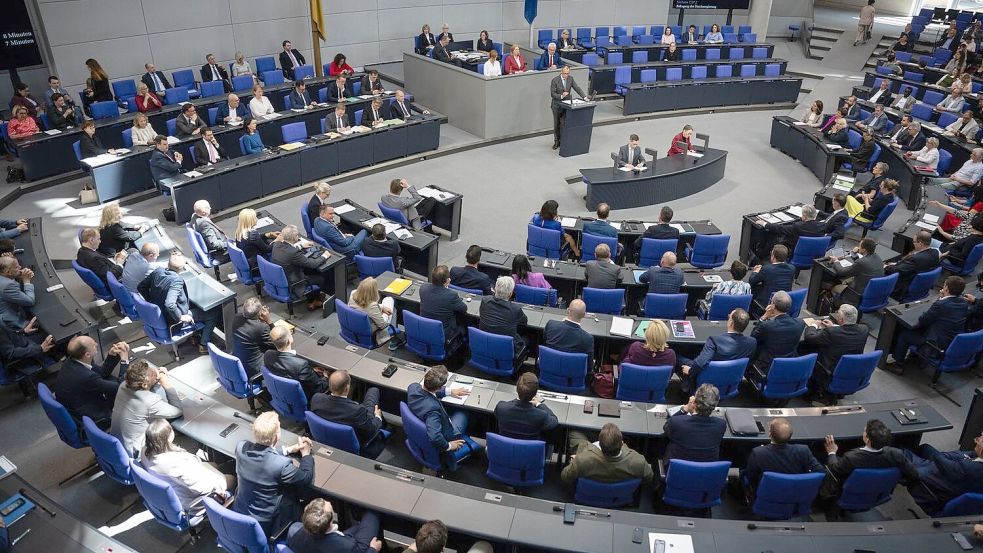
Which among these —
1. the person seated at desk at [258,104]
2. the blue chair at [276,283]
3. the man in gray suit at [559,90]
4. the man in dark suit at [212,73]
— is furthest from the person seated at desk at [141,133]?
the man in gray suit at [559,90]

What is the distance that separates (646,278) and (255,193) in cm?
731

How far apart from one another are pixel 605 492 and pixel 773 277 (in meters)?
4.40

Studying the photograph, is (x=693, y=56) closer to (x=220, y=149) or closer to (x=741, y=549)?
→ (x=220, y=149)

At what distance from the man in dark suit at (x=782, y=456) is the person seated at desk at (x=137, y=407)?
493cm

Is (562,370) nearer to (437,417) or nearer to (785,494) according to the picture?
(437,417)

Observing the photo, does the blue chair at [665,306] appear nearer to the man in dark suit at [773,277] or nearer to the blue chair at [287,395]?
the man in dark suit at [773,277]

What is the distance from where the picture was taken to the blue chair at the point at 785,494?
5379 millimetres

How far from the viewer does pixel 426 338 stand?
7488mm

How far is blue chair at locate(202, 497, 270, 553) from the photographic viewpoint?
4719 mm

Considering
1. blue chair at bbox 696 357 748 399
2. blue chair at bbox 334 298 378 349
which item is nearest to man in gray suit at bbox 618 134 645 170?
blue chair at bbox 696 357 748 399

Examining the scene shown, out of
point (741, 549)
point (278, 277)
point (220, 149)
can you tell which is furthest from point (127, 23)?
point (741, 549)

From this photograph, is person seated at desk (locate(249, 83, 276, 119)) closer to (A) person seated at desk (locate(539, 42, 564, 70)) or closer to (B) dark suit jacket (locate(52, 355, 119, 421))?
(A) person seated at desk (locate(539, 42, 564, 70))

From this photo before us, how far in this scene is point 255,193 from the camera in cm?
1216

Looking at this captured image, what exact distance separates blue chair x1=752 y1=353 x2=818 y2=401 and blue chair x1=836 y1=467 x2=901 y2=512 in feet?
4.84
